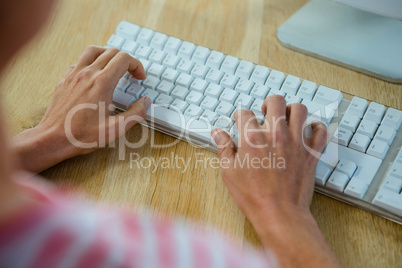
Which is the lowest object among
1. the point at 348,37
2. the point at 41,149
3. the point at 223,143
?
the point at 41,149

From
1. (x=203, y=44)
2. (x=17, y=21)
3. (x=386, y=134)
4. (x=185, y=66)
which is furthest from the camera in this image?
(x=203, y=44)

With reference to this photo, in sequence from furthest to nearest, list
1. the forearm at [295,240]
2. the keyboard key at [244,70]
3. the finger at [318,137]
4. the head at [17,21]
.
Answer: the keyboard key at [244,70]
the finger at [318,137]
the forearm at [295,240]
the head at [17,21]

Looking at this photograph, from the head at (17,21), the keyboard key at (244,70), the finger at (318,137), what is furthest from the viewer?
the keyboard key at (244,70)

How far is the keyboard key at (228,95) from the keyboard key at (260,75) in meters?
0.05

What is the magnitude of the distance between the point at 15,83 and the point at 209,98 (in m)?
0.37

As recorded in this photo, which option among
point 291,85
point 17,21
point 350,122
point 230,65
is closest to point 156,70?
point 230,65

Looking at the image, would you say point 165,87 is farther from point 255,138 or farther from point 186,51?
point 255,138

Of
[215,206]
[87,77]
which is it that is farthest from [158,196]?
[87,77]

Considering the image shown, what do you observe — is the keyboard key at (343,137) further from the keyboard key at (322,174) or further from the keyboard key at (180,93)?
the keyboard key at (180,93)

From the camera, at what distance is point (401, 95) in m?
0.77

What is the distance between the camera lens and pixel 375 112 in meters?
0.69

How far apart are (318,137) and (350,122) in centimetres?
6

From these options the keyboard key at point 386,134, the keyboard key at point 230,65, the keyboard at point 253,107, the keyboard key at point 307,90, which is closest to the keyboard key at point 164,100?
the keyboard at point 253,107

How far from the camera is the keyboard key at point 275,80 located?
0.74 metres
